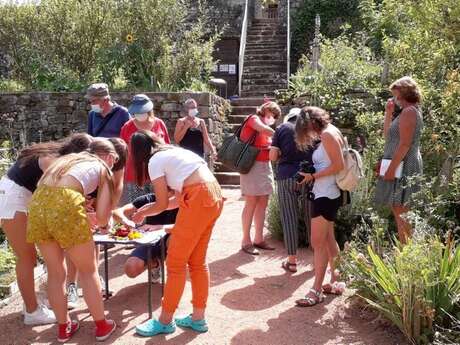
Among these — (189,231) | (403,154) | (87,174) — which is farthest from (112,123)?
(403,154)

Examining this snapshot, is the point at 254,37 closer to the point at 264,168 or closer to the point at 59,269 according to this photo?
the point at 264,168

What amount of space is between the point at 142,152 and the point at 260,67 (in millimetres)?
10636

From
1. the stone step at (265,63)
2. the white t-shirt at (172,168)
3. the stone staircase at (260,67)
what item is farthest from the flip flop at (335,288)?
the stone step at (265,63)

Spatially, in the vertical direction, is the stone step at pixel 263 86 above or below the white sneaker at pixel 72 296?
above

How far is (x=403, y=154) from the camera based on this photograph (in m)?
3.99

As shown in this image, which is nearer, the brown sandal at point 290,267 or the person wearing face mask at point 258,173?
the brown sandal at point 290,267

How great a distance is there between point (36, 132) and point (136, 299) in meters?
6.37

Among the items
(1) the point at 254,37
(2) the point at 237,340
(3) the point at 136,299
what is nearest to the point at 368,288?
(2) the point at 237,340

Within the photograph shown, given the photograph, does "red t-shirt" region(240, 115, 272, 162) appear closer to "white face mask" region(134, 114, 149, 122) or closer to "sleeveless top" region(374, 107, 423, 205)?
"white face mask" region(134, 114, 149, 122)

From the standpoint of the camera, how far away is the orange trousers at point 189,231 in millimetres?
3078

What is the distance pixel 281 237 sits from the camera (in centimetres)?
555

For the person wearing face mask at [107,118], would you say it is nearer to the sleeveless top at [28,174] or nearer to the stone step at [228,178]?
the sleeveless top at [28,174]

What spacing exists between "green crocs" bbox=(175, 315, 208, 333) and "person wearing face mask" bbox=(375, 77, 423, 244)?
1768mm

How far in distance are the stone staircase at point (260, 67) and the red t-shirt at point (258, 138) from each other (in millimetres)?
4824
